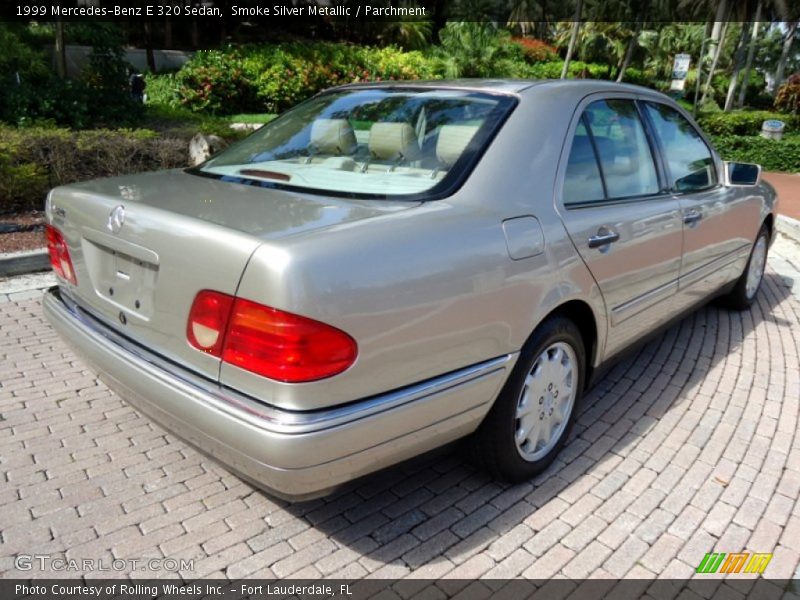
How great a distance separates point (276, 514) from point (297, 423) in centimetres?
92

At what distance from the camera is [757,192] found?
190 inches

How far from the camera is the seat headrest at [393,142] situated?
281 centimetres

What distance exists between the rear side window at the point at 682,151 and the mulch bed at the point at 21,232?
5221mm

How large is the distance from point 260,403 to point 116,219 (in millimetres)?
977

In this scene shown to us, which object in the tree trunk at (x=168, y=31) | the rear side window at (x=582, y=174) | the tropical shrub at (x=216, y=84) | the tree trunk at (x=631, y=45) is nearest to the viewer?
the rear side window at (x=582, y=174)

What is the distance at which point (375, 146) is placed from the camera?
2.92 metres

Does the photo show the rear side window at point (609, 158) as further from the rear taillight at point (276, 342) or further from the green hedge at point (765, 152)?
the green hedge at point (765, 152)

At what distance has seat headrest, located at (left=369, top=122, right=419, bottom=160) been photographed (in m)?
2.81

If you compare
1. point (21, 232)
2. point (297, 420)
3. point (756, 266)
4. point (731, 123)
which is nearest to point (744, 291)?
point (756, 266)

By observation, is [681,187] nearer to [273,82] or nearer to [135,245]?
[135,245]

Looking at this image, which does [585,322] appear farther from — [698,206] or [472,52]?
[472,52]

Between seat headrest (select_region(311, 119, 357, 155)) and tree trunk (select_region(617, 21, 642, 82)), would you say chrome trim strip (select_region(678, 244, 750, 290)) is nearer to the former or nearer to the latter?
seat headrest (select_region(311, 119, 357, 155))

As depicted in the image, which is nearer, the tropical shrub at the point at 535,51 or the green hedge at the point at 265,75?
the green hedge at the point at 265,75

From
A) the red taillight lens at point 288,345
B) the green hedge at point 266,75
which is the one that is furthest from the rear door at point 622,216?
the green hedge at point 266,75
